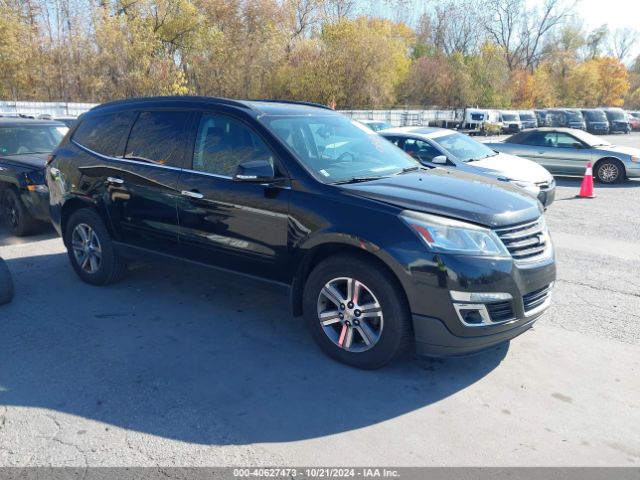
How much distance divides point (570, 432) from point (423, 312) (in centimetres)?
112

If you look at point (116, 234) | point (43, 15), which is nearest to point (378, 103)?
point (43, 15)

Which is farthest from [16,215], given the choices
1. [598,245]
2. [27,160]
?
[598,245]

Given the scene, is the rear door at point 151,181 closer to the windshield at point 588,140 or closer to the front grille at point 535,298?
the front grille at point 535,298

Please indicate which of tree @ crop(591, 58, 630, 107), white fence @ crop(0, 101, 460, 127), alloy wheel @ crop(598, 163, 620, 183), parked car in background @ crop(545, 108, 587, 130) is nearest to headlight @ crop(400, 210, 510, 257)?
alloy wheel @ crop(598, 163, 620, 183)

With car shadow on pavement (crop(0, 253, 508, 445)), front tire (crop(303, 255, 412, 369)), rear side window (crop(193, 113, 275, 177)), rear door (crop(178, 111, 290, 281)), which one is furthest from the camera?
rear side window (crop(193, 113, 275, 177))

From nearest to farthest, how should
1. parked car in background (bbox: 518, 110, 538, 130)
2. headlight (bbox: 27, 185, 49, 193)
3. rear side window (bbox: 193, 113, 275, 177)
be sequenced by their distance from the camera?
rear side window (bbox: 193, 113, 275, 177)
headlight (bbox: 27, 185, 49, 193)
parked car in background (bbox: 518, 110, 538, 130)

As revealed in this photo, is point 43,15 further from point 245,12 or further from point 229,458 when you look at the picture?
point 229,458

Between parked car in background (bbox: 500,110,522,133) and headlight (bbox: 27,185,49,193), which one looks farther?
parked car in background (bbox: 500,110,522,133)

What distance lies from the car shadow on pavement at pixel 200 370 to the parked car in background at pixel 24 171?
247 cm

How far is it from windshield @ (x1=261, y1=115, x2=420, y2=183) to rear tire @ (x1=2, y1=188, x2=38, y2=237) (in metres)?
4.99

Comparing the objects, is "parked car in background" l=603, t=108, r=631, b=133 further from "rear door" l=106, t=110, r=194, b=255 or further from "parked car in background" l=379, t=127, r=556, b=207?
"rear door" l=106, t=110, r=194, b=255

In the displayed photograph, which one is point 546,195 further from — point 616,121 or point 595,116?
point 616,121

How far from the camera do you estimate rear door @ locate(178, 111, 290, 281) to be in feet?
13.8

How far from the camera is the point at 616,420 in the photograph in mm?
3359
